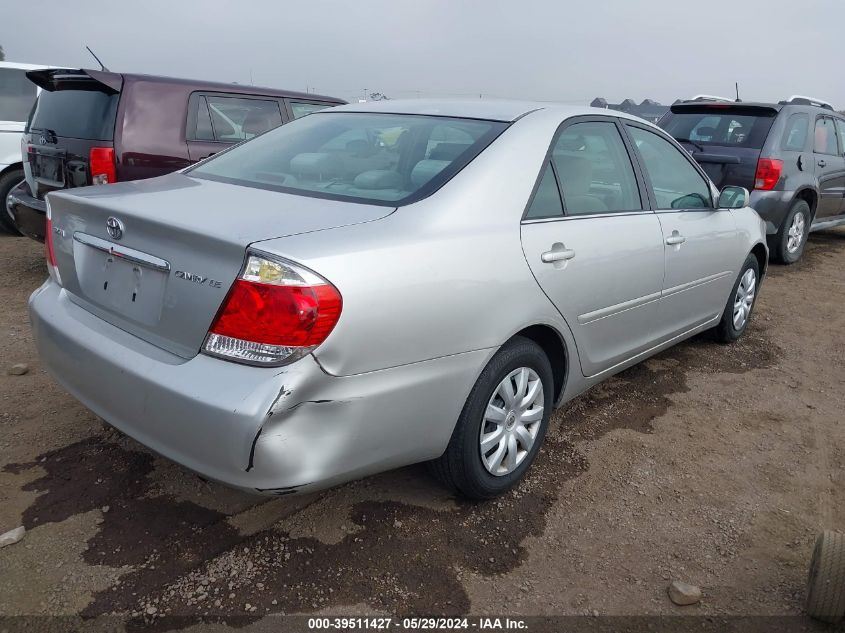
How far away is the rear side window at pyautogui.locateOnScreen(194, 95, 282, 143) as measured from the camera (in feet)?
17.7

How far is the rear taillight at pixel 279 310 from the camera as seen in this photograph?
1.86 metres

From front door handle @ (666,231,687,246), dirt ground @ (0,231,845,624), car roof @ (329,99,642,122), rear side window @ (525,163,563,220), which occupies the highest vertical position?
car roof @ (329,99,642,122)

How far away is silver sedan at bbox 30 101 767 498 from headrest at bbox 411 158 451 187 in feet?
0.04

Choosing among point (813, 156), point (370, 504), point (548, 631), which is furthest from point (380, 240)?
point (813, 156)

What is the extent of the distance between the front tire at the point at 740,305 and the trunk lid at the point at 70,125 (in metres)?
4.36

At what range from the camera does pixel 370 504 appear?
263cm

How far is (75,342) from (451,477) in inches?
54.8

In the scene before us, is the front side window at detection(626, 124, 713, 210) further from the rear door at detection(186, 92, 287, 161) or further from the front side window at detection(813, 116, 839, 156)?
the front side window at detection(813, 116, 839, 156)

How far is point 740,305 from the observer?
4.61 m

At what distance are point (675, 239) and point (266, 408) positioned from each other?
95.9 inches

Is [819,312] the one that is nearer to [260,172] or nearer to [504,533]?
[504,533]

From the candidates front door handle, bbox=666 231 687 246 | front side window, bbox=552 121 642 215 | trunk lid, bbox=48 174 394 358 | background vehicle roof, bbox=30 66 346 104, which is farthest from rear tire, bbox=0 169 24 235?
front door handle, bbox=666 231 687 246

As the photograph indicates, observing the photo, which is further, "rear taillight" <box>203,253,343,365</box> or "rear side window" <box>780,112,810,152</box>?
"rear side window" <box>780,112,810,152</box>

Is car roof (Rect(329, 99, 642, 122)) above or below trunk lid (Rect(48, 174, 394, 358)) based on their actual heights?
above
